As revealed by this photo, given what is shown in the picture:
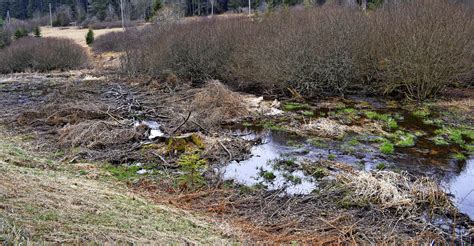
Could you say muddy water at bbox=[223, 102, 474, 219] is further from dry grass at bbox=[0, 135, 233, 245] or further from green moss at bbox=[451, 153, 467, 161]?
dry grass at bbox=[0, 135, 233, 245]

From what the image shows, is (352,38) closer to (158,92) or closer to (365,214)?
(158,92)

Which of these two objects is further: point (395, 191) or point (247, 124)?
point (247, 124)

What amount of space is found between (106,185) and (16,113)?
9.56m

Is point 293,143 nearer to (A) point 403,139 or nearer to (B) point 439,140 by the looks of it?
(A) point 403,139

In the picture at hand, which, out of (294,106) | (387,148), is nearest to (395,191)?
(387,148)

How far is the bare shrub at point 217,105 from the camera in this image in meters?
14.7

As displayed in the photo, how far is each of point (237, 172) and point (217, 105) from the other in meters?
6.73

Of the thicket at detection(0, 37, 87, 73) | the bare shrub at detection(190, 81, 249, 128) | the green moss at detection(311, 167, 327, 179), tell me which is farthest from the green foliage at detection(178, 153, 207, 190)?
the thicket at detection(0, 37, 87, 73)

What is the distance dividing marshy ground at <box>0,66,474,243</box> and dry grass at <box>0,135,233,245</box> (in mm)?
25

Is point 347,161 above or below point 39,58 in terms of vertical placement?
below

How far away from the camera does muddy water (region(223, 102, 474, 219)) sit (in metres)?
8.89

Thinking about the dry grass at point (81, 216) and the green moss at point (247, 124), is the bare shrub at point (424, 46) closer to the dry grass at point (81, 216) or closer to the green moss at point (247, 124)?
the green moss at point (247, 124)

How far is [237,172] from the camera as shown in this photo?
32.0 ft

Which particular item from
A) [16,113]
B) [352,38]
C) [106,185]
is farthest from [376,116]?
[16,113]
